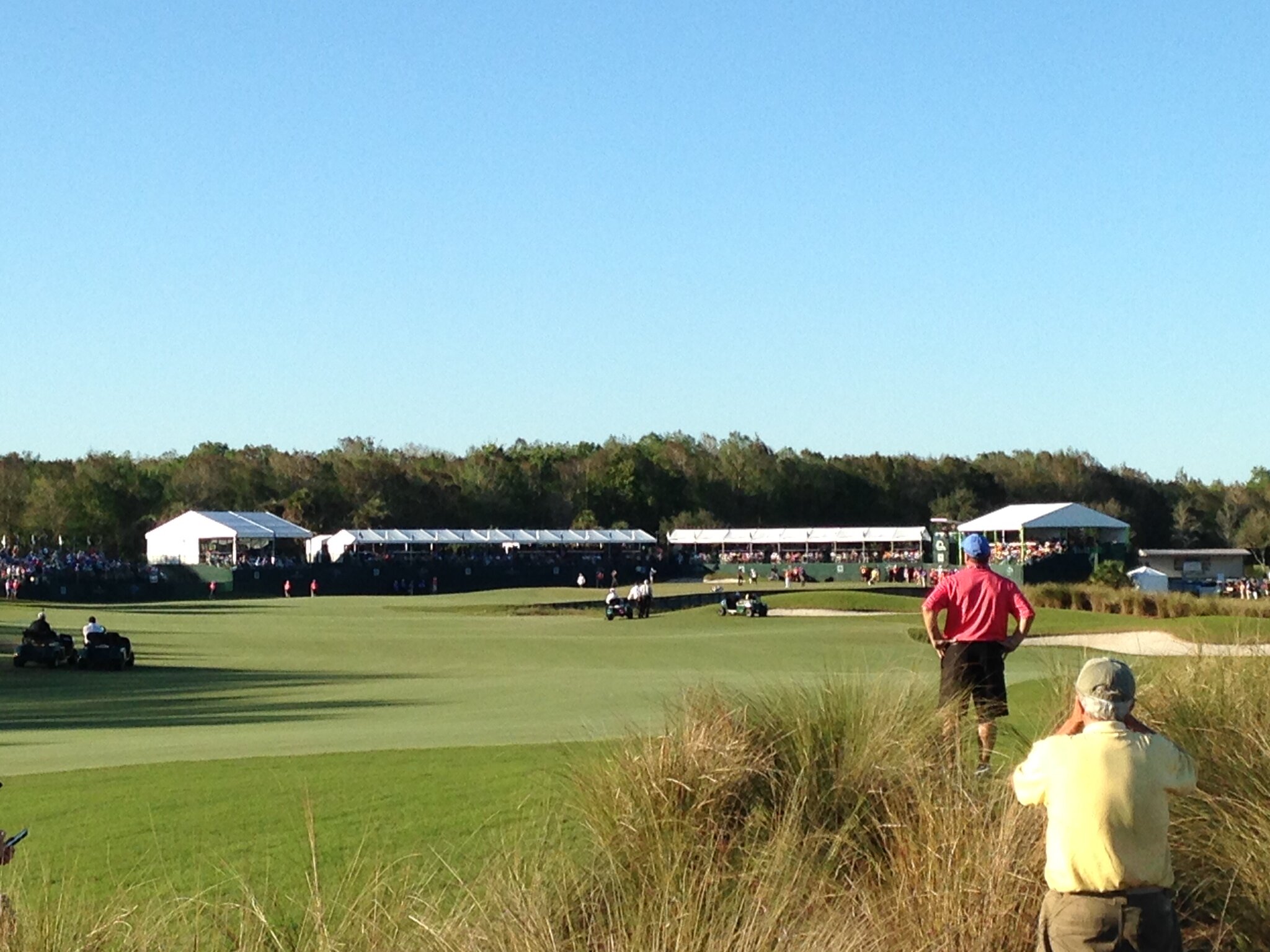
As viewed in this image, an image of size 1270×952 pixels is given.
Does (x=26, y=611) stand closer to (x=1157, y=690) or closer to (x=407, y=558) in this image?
(x=407, y=558)

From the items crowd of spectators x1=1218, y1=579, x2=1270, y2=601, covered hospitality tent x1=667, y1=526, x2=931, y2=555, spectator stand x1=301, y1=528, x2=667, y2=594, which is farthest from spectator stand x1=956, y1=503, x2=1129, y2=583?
spectator stand x1=301, y1=528, x2=667, y2=594

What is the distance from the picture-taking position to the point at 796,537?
393 feet

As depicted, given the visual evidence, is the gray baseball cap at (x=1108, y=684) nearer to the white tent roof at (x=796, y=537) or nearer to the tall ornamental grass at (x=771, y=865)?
the tall ornamental grass at (x=771, y=865)

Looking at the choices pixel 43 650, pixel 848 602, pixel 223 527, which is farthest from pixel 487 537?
pixel 43 650

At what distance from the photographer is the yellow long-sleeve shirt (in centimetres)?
653

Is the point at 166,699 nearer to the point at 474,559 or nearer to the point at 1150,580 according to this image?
the point at 1150,580

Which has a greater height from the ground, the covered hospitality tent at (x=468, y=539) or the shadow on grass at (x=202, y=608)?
the covered hospitality tent at (x=468, y=539)

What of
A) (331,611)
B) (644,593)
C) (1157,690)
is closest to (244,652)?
(644,593)

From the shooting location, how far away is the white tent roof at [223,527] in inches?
3723

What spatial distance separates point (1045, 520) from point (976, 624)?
81425mm

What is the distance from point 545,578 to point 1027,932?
89748 mm

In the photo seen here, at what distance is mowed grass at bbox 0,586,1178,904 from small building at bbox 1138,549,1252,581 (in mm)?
74726

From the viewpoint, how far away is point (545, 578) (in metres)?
97.4

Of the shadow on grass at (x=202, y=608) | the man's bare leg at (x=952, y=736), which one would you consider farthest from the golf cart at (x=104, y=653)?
the shadow on grass at (x=202, y=608)
